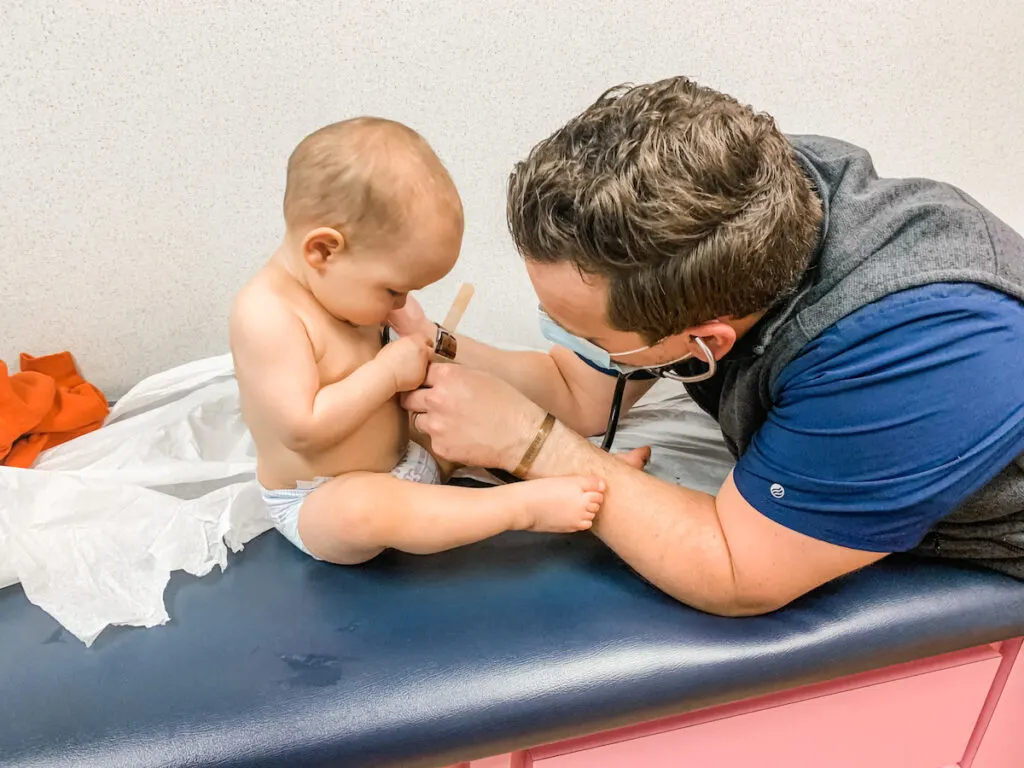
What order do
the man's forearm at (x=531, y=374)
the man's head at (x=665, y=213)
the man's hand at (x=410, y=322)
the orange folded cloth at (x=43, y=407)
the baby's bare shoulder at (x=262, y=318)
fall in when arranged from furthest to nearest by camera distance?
the man's forearm at (x=531, y=374) → the orange folded cloth at (x=43, y=407) → the man's hand at (x=410, y=322) → the baby's bare shoulder at (x=262, y=318) → the man's head at (x=665, y=213)

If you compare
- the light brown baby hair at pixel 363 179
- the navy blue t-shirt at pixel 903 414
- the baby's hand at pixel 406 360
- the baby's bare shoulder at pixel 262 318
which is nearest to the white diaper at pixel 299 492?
the baby's hand at pixel 406 360

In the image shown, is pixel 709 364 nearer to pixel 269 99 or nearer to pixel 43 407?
pixel 269 99

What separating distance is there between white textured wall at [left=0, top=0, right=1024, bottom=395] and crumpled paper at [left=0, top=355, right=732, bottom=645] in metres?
0.22

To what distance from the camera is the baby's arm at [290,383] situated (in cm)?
94

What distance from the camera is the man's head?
83 centimetres

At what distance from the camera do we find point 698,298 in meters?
0.88

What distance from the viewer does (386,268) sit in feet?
3.11

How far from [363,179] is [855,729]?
1.06 m

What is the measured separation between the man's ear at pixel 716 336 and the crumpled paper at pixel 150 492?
16.0 inches

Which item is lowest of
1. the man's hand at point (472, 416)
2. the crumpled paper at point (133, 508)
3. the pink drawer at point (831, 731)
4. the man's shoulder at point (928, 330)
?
the pink drawer at point (831, 731)

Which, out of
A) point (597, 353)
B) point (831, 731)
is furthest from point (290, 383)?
point (831, 731)

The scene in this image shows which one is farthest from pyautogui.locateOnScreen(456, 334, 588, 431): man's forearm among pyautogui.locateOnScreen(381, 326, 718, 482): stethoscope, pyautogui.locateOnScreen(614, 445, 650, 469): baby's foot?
pyautogui.locateOnScreen(614, 445, 650, 469): baby's foot

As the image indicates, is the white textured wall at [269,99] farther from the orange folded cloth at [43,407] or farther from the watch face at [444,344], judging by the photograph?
the watch face at [444,344]

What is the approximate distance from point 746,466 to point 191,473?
884 mm
